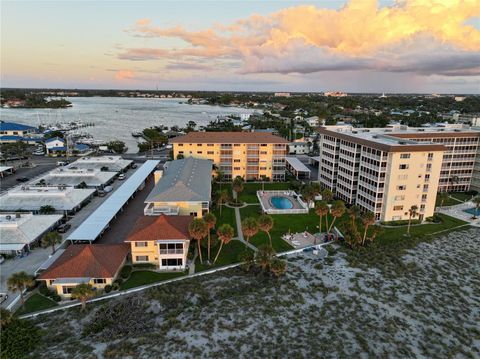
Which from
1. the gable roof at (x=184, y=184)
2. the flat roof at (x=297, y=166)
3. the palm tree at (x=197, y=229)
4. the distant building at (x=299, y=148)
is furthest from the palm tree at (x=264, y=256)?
the distant building at (x=299, y=148)

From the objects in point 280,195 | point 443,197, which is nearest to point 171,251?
point 280,195

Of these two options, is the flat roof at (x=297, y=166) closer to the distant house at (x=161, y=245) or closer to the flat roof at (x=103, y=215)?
the flat roof at (x=103, y=215)

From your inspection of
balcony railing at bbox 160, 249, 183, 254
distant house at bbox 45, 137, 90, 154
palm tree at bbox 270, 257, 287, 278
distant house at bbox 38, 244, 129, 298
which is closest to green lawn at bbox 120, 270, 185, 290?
distant house at bbox 38, 244, 129, 298

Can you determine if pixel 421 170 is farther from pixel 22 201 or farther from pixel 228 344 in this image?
pixel 22 201

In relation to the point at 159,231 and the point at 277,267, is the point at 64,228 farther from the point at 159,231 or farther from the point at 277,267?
the point at 277,267

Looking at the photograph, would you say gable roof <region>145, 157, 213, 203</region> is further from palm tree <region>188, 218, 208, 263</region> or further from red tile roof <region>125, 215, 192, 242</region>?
palm tree <region>188, 218, 208, 263</region>
